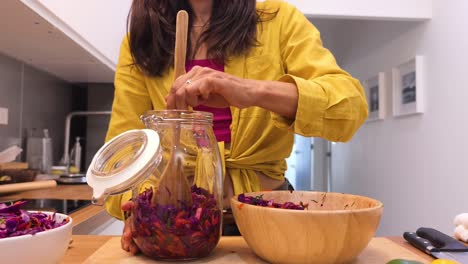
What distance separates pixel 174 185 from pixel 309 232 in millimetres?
173

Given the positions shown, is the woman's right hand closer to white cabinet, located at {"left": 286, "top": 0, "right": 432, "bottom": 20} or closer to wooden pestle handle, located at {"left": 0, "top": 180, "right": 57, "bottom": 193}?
wooden pestle handle, located at {"left": 0, "top": 180, "right": 57, "bottom": 193}

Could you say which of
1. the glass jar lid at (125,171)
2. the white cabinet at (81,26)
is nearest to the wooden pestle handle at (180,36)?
the glass jar lid at (125,171)

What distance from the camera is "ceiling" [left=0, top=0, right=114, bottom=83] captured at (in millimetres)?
1179

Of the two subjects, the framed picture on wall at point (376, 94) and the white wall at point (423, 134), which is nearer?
the white wall at point (423, 134)

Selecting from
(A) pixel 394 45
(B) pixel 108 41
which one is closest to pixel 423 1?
(A) pixel 394 45

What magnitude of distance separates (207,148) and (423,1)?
2.26 metres

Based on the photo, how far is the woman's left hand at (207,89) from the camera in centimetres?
54

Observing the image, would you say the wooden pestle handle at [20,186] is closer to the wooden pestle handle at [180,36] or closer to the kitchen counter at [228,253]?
the kitchen counter at [228,253]

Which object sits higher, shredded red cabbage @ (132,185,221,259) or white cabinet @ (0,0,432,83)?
white cabinet @ (0,0,432,83)

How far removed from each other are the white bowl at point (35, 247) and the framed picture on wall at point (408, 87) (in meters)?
2.40

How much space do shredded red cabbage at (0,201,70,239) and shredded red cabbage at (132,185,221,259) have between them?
0.29 ft

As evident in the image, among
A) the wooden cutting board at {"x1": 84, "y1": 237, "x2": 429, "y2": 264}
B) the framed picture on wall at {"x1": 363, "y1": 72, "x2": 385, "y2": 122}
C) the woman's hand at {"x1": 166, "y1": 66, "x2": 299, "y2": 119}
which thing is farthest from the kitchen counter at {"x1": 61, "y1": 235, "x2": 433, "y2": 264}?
the framed picture on wall at {"x1": 363, "y1": 72, "x2": 385, "y2": 122}

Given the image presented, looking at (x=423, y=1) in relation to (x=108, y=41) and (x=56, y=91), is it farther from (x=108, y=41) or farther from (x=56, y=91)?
(x=56, y=91)

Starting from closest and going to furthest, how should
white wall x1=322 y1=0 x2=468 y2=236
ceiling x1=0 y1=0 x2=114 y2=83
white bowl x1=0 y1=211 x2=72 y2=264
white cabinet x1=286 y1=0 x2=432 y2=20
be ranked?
white bowl x1=0 y1=211 x2=72 y2=264 → ceiling x1=0 y1=0 x2=114 y2=83 → white wall x1=322 y1=0 x2=468 y2=236 → white cabinet x1=286 y1=0 x2=432 y2=20
